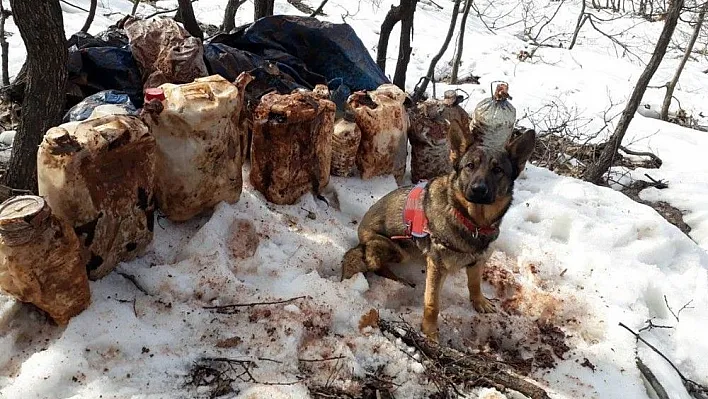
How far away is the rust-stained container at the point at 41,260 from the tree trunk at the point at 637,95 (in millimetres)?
5076

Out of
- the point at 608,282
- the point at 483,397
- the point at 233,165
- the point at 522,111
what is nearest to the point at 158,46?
the point at 233,165

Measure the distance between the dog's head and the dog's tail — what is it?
86 cm

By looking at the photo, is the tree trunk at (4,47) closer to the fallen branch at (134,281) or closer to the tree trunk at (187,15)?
the tree trunk at (187,15)

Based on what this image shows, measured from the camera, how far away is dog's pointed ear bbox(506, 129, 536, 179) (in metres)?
3.17

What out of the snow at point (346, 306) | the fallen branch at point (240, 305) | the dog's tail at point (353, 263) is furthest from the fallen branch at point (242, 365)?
the dog's tail at point (353, 263)

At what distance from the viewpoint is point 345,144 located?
4.54 metres

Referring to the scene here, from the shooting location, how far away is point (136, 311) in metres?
3.05

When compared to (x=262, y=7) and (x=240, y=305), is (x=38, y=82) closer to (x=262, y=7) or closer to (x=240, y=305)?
(x=240, y=305)

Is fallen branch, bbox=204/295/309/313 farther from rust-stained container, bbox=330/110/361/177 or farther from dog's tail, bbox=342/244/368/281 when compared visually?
rust-stained container, bbox=330/110/361/177

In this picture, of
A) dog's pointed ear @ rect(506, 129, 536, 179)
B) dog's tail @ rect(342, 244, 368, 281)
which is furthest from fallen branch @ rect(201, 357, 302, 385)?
dog's pointed ear @ rect(506, 129, 536, 179)

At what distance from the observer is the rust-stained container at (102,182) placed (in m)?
2.78

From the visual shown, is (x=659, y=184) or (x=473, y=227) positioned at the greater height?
(x=473, y=227)

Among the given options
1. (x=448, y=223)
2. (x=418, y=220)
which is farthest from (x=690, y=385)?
(x=418, y=220)

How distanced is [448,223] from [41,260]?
2177 mm
